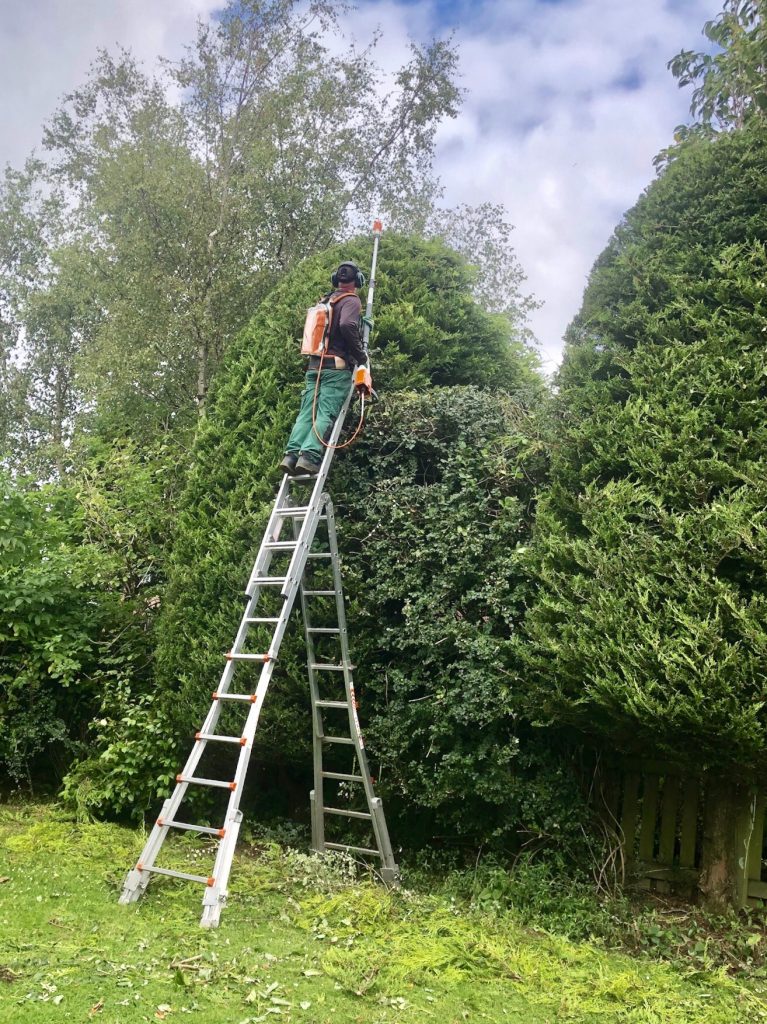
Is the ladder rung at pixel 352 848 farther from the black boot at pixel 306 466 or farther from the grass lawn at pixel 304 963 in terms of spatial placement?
the black boot at pixel 306 466

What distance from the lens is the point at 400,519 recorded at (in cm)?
672

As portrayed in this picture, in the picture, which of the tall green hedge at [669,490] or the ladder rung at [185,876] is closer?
the ladder rung at [185,876]

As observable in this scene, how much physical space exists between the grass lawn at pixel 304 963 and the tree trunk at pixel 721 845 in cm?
91

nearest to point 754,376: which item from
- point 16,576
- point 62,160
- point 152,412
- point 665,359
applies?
point 665,359

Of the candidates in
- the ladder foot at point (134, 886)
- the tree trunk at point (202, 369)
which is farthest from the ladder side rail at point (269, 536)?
the tree trunk at point (202, 369)

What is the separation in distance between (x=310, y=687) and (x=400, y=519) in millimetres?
1631

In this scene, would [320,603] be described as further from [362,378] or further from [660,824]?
[660,824]

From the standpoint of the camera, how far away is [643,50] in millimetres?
8781

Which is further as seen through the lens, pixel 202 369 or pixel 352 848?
pixel 202 369

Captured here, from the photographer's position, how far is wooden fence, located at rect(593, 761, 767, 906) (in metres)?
5.88

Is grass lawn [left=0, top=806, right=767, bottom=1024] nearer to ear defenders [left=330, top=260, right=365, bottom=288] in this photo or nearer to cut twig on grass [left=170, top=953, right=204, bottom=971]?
cut twig on grass [left=170, top=953, right=204, bottom=971]

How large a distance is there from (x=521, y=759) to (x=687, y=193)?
4.83 m

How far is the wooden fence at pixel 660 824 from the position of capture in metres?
5.88

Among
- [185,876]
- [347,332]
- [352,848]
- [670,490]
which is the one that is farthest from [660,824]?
[347,332]
